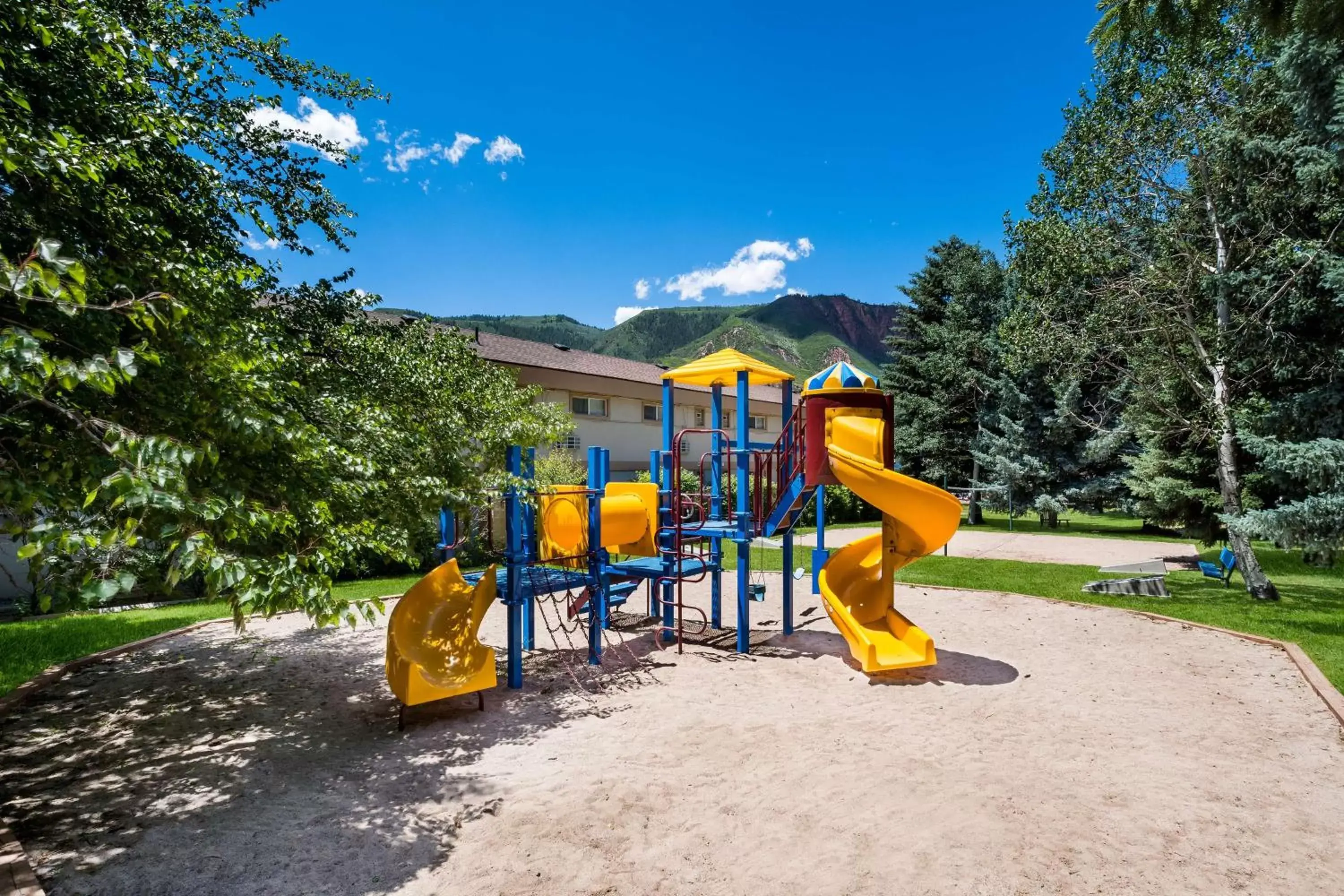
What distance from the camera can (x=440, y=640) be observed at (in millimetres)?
7137

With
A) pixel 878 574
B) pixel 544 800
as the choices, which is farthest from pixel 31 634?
pixel 878 574

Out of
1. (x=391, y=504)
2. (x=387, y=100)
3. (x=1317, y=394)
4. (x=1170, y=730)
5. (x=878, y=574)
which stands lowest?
(x=1170, y=730)

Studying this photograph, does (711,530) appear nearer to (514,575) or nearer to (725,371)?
(725,371)

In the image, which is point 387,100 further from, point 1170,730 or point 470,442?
point 1170,730

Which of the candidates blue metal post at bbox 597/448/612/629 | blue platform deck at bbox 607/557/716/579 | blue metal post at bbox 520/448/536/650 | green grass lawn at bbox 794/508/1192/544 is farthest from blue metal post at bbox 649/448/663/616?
green grass lawn at bbox 794/508/1192/544

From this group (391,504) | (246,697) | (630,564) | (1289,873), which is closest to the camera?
(1289,873)

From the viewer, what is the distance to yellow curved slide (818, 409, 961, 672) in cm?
777

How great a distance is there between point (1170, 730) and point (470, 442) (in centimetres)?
747

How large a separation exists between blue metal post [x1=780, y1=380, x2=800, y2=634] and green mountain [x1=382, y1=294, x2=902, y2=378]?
124 metres

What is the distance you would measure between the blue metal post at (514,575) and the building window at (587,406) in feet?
56.4

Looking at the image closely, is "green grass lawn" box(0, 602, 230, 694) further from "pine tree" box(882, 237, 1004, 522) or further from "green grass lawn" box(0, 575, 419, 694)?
"pine tree" box(882, 237, 1004, 522)

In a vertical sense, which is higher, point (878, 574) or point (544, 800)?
point (878, 574)

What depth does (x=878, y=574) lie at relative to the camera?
31.4 ft

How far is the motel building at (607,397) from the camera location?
23.5 metres
